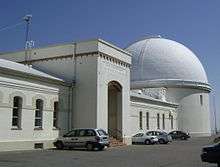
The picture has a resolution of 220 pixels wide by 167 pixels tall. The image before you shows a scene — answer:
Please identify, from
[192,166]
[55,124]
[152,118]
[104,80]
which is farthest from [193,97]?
[192,166]

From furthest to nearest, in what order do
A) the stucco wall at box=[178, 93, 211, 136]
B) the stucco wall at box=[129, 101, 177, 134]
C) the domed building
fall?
the stucco wall at box=[178, 93, 211, 136], the domed building, the stucco wall at box=[129, 101, 177, 134]

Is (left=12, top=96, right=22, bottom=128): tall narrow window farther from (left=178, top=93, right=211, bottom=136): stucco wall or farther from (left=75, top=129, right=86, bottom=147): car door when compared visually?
(left=178, top=93, right=211, bottom=136): stucco wall

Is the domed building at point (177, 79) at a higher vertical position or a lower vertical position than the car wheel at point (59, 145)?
higher

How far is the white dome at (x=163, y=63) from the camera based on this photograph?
224ft

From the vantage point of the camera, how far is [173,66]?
226 feet

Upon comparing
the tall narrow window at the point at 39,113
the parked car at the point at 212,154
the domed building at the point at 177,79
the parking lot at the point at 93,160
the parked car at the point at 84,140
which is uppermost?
the domed building at the point at 177,79

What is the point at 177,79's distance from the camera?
67812 millimetres

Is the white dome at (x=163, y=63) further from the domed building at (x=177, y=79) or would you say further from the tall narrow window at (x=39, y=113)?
the tall narrow window at (x=39, y=113)

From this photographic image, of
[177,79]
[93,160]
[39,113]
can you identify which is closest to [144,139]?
[39,113]

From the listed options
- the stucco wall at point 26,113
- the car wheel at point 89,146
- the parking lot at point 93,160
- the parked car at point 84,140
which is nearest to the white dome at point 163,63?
the stucco wall at point 26,113

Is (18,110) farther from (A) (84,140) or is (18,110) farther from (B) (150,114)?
(B) (150,114)

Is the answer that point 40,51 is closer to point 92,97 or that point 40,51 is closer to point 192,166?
point 92,97

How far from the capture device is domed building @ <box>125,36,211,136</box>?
2643 inches

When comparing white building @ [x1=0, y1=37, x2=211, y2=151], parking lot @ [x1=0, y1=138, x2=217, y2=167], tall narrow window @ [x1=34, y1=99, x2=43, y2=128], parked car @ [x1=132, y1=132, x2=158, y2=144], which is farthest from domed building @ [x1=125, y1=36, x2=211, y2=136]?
parking lot @ [x1=0, y1=138, x2=217, y2=167]
